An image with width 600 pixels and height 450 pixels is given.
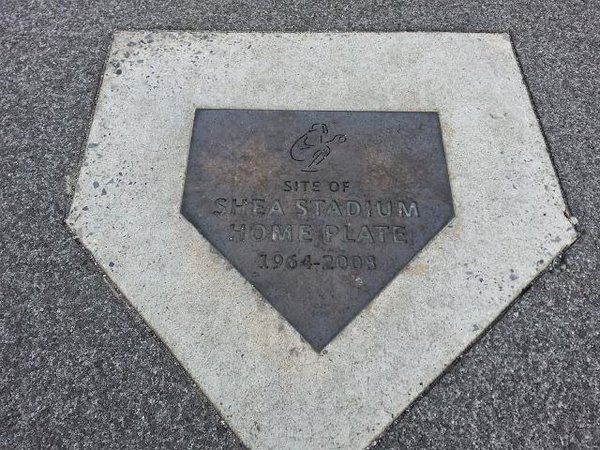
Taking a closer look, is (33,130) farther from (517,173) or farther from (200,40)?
(517,173)

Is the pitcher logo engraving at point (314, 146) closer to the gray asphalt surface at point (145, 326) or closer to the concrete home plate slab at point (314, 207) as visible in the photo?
the concrete home plate slab at point (314, 207)

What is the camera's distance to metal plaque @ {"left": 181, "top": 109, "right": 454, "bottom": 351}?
1.90 meters

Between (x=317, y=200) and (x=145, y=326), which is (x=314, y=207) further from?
(x=145, y=326)

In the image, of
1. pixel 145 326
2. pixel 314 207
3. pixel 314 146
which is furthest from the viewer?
pixel 314 146

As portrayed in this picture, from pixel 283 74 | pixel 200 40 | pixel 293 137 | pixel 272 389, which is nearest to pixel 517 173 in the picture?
pixel 293 137

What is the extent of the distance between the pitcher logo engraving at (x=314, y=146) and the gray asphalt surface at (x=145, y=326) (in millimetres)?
754

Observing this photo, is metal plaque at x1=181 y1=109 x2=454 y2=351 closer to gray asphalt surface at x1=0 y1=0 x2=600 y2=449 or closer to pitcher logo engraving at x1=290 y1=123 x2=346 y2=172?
pitcher logo engraving at x1=290 y1=123 x2=346 y2=172

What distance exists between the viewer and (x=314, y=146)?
2213 millimetres

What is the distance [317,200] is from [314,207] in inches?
1.5

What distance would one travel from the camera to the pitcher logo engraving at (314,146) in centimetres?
217

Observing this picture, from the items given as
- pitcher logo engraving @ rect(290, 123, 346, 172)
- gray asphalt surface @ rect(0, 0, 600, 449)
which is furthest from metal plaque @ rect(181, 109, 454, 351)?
gray asphalt surface @ rect(0, 0, 600, 449)

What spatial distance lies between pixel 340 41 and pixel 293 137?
0.72m

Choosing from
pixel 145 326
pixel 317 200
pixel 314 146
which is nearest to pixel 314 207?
pixel 317 200

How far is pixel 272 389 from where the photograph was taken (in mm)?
1752
